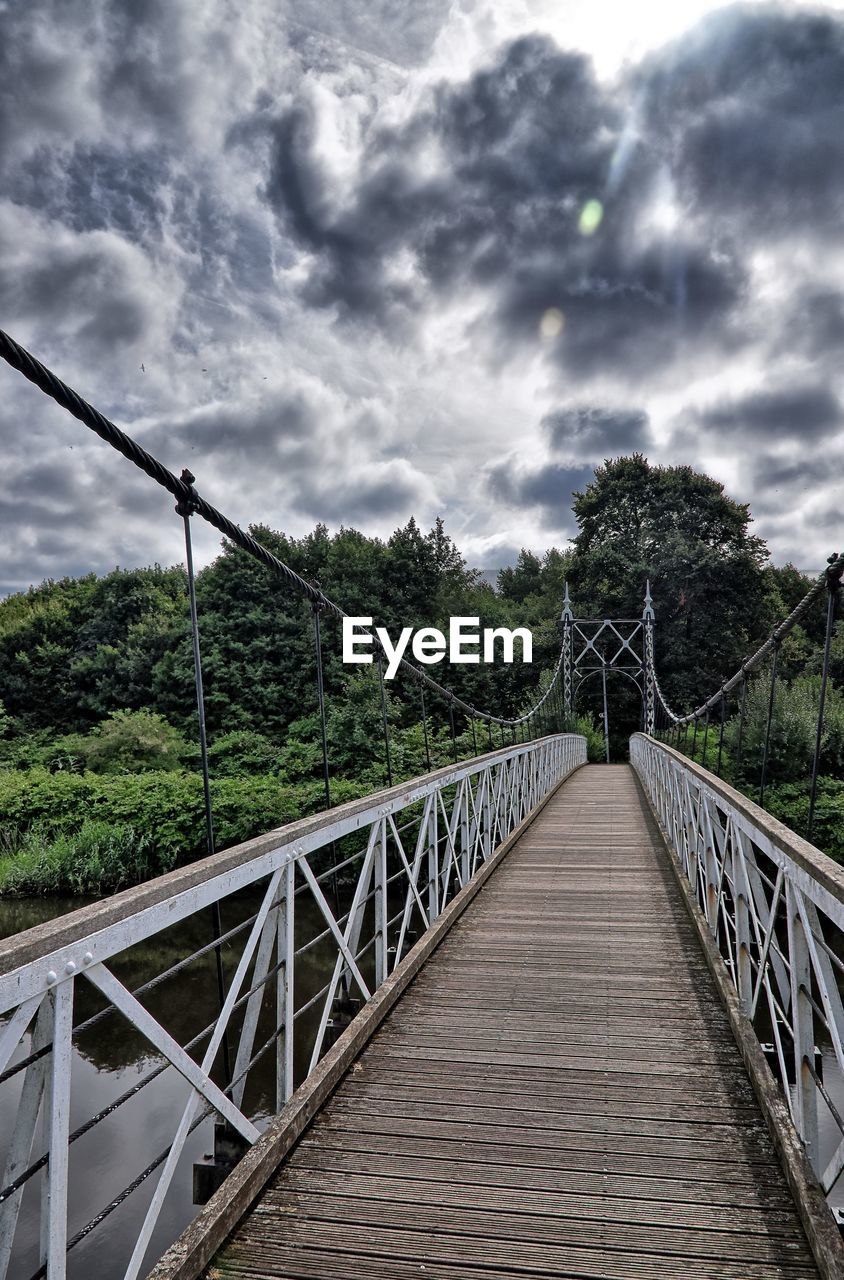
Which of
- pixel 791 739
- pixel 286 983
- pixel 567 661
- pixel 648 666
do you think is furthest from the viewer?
pixel 648 666

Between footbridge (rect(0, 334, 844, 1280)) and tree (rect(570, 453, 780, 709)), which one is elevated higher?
tree (rect(570, 453, 780, 709))

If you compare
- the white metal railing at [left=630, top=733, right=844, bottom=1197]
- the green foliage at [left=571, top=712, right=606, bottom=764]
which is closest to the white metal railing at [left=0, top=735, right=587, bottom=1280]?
the white metal railing at [left=630, top=733, right=844, bottom=1197]

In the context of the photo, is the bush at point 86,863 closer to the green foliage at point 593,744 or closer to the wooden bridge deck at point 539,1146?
the wooden bridge deck at point 539,1146

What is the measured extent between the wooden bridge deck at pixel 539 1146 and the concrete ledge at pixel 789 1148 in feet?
0.12

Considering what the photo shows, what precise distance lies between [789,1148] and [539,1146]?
0.61 metres

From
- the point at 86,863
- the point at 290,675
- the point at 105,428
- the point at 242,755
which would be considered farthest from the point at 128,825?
the point at 105,428

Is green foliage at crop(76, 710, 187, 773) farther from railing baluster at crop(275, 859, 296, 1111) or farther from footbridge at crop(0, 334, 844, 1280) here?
railing baluster at crop(275, 859, 296, 1111)

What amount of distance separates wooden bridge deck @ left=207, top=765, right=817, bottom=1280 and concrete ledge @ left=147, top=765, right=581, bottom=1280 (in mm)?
36

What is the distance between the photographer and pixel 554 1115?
2123 mm

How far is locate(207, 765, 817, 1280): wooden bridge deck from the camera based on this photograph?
153 cm

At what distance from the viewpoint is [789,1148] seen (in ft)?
5.93

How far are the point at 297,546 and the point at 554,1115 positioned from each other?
80.1ft

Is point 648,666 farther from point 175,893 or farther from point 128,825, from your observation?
point 175,893

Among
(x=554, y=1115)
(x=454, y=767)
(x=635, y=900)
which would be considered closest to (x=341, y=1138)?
(x=554, y=1115)
